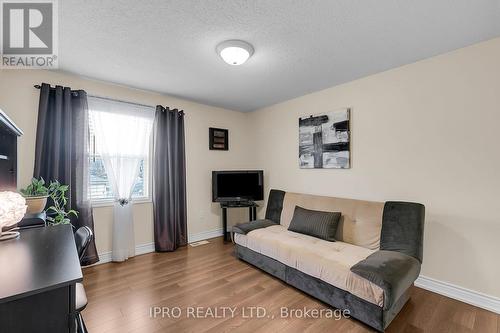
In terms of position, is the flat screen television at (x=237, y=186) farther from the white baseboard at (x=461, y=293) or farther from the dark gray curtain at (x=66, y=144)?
the white baseboard at (x=461, y=293)

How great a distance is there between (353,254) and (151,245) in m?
2.83

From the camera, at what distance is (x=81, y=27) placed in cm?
183

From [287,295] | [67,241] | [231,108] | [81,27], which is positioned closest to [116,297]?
[67,241]

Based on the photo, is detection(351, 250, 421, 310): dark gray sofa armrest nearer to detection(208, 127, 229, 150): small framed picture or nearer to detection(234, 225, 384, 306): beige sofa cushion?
detection(234, 225, 384, 306): beige sofa cushion

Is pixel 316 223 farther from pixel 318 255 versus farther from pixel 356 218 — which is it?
pixel 318 255

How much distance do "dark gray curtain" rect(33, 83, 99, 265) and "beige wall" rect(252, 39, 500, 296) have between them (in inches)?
133

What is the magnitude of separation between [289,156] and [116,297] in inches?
117

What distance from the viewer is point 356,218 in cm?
267

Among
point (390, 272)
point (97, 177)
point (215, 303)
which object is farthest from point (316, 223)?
point (97, 177)

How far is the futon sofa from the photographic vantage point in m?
1.77

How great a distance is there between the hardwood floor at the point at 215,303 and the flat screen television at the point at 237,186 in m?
1.22

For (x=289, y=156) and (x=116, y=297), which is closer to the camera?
(x=116, y=297)

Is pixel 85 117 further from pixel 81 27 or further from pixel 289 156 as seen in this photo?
pixel 289 156

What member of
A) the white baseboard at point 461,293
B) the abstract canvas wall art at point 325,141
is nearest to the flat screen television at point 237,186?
the abstract canvas wall art at point 325,141
